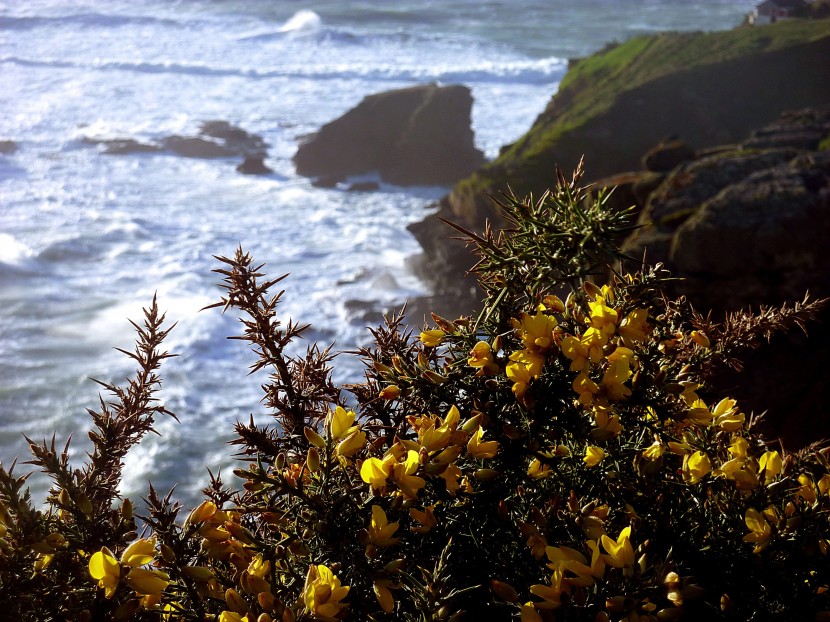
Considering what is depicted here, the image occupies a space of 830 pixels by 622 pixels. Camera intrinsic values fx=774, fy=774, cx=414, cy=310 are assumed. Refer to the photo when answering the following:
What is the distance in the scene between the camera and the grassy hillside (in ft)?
29.6

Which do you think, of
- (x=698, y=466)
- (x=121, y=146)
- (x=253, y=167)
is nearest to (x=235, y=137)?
(x=253, y=167)

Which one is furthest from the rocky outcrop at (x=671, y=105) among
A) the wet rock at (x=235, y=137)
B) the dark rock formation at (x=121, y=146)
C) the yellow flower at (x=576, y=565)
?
the dark rock formation at (x=121, y=146)

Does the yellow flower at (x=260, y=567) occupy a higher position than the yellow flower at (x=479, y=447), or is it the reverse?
the yellow flower at (x=479, y=447)

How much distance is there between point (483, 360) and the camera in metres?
1.16

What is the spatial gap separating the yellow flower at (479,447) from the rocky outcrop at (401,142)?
15.0 m

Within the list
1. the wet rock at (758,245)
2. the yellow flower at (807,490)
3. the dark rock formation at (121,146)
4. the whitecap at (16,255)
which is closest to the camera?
the yellow flower at (807,490)

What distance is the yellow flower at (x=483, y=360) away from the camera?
1.16m

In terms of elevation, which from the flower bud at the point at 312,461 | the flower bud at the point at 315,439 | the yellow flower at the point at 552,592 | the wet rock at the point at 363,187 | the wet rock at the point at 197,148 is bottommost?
the wet rock at the point at 363,187

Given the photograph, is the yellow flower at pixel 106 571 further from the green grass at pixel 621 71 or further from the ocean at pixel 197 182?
the green grass at pixel 621 71

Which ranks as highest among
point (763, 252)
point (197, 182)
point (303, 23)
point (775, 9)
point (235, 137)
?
point (775, 9)

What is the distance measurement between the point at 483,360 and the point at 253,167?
16148 mm

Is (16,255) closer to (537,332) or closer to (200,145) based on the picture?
(200,145)

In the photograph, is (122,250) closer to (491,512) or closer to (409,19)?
(491,512)

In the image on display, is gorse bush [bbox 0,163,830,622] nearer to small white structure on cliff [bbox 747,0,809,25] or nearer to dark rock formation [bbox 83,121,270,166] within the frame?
dark rock formation [bbox 83,121,270,166]
